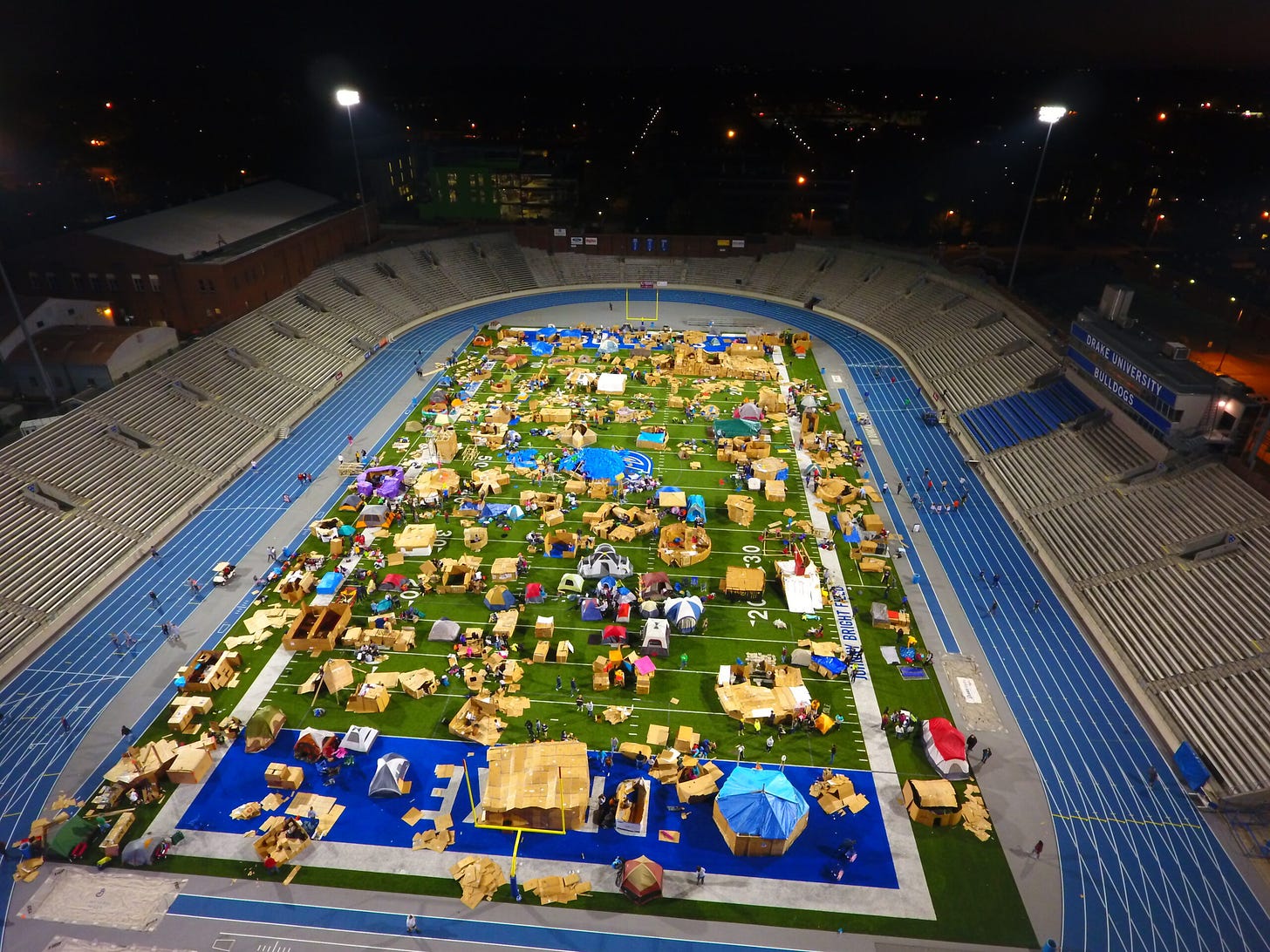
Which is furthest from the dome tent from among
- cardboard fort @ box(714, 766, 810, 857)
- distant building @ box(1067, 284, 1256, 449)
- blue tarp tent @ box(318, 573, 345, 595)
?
distant building @ box(1067, 284, 1256, 449)

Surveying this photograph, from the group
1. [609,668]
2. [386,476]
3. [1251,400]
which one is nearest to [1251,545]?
[1251,400]

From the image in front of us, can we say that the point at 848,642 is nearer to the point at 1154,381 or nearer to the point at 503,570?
the point at 503,570

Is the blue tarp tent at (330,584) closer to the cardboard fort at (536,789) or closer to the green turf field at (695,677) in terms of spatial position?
the green turf field at (695,677)

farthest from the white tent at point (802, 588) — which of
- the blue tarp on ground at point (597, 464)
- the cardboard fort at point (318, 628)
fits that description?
the cardboard fort at point (318, 628)

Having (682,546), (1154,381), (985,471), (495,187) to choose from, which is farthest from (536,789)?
(495,187)

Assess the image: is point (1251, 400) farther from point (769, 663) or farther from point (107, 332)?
Result: point (107, 332)
